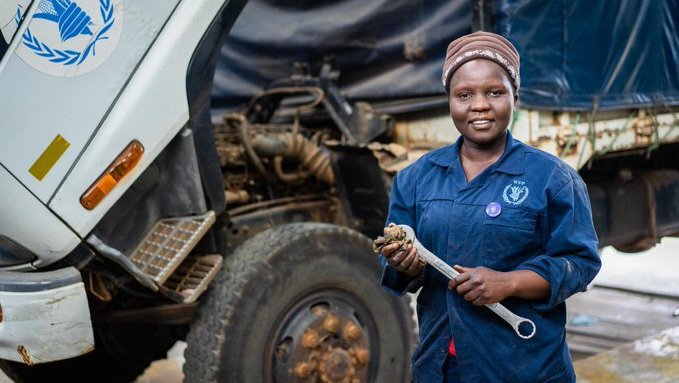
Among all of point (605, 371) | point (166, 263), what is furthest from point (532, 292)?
point (605, 371)

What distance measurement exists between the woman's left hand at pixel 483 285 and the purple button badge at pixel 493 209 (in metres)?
0.15

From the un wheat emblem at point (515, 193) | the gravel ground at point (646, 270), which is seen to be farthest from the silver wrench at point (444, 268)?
the gravel ground at point (646, 270)

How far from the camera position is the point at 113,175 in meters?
3.31

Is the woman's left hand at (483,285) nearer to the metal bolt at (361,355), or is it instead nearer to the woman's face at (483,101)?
the woman's face at (483,101)

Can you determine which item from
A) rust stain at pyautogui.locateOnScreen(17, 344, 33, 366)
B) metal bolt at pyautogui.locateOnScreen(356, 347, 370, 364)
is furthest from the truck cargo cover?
rust stain at pyautogui.locateOnScreen(17, 344, 33, 366)

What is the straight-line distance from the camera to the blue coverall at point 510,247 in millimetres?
2143

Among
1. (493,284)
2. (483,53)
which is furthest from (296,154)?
(493,284)

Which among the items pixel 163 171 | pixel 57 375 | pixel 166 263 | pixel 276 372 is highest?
pixel 163 171

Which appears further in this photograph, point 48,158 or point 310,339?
point 310,339

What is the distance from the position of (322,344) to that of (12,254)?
148 cm

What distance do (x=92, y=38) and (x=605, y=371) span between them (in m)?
3.52

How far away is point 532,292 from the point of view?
2.13m

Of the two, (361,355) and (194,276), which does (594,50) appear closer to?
(361,355)

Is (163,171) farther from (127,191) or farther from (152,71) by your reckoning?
(152,71)
